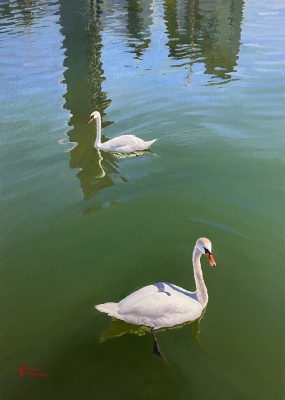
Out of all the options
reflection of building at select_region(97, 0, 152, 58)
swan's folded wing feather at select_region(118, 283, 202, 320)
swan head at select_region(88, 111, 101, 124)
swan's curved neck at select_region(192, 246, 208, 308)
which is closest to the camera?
swan's folded wing feather at select_region(118, 283, 202, 320)

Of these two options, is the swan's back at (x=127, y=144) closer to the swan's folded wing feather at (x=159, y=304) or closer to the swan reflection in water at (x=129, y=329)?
the swan's folded wing feather at (x=159, y=304)

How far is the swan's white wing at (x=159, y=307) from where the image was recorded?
327 cm

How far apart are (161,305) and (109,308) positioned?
1.53 ft

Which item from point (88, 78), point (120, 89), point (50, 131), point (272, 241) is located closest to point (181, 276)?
point (272, 241)

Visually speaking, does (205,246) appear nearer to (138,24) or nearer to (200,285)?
(200,285)

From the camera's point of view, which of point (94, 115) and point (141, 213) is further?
point (94, 115)

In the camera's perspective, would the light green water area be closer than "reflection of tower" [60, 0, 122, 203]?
Yes

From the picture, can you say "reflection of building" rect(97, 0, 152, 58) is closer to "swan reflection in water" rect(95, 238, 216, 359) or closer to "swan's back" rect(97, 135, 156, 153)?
"swan's back" rect(97, 135, 156, 153)

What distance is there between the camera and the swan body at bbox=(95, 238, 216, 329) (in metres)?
3.27

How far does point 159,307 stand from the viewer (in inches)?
128
